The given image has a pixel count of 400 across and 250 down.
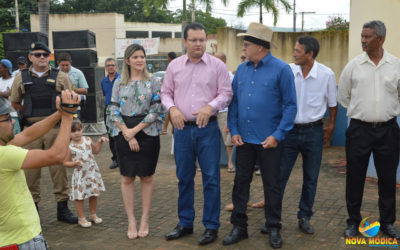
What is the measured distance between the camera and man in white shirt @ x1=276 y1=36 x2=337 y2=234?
4559 mm

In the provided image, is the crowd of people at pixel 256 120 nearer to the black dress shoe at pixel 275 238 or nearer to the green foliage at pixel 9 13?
the black dress shoe at pixel 275 238

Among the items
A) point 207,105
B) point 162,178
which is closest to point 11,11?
point 162,178

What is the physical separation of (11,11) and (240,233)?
45.4 metres

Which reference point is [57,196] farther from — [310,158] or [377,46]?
[377,46]

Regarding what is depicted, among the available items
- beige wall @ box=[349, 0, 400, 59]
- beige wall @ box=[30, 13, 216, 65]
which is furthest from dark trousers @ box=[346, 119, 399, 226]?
beige wall @ box=[30, 13, 216, 65]

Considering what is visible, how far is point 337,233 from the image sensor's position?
458 centimetres

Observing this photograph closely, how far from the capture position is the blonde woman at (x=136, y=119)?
4609 mm

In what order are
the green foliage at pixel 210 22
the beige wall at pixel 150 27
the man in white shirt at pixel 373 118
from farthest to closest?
the green foliage at pixel 210 22 → the beige wall at pixel 150 27 → the man in white shirt at pixel 373 118

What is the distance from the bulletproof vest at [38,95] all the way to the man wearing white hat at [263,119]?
2.26 meters

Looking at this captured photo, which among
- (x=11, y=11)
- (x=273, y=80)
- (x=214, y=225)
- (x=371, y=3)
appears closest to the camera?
(x=273, y=80)

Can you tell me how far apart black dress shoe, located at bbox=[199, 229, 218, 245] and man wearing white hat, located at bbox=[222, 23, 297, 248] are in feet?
0.49

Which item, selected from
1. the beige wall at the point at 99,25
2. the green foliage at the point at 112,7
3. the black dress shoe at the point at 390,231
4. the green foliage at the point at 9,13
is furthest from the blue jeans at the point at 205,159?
the green foliage at the point at 112,7

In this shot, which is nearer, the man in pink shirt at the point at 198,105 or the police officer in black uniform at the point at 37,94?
the man in pink shirt at the point at 198,105

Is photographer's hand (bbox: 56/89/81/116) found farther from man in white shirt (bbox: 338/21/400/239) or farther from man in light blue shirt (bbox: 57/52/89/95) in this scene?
man in light blue shirt (bbox: 57/52/89/95)
